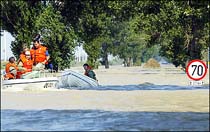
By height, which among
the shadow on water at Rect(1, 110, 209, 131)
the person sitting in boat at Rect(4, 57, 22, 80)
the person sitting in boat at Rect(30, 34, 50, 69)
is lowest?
the shadow on water at Rect(1, 110, 209, 131)

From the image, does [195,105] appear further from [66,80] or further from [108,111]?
[66,80]

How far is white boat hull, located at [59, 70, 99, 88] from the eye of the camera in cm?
2575

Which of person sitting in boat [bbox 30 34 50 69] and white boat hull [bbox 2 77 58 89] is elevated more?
person sitting in boat [bbox 30 34 50 69]

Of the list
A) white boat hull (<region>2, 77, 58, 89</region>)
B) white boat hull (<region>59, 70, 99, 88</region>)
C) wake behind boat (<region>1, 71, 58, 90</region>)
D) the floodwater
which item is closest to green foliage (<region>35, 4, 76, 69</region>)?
white boat hull (<region>59, 70, 99, 88</region>)

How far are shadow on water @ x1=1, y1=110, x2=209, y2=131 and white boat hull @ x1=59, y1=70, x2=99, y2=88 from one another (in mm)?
12178

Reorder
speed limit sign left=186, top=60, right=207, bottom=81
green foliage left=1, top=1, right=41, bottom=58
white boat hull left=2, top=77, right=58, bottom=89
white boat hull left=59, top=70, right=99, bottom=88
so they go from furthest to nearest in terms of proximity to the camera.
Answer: green foliage left=1, top=1, right=41, bottom=58 → white boat hull left=59, top=70, right=99, bottom=88 → white boat hull left=2, top=77, right=58, bottom=89 → speed limit sign left=186, top=60, right=207, bottom=81

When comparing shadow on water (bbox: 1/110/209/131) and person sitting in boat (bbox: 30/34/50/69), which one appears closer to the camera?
shadow on water (bbox: 1/110/209/131)

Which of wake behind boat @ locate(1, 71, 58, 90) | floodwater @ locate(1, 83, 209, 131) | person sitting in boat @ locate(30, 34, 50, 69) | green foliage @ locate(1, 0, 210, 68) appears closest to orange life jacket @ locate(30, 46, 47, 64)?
person sitting in boat @ locate(30, 34, 50, 69)

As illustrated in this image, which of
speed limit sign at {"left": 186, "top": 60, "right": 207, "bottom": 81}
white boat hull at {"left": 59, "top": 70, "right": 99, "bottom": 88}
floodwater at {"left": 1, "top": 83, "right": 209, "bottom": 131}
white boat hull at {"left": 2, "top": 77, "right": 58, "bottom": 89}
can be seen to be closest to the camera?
floodwater at {"left": 1, "top": 83, "right": 209, "bottom": 131}

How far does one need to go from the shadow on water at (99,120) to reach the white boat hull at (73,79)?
40.0 feet

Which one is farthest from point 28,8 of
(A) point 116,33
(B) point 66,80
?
(A) point 116,33

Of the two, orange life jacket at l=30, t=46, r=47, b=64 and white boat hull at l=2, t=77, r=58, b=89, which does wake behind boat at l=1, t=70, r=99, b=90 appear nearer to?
white boat hull at l=2, t=77, r=58, b=89

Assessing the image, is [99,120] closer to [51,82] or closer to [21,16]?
[51,82]

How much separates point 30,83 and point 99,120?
459 inches
